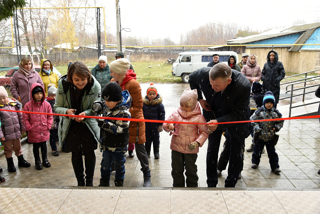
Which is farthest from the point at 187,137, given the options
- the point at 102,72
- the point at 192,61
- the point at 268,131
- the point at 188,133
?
the point at 192,61

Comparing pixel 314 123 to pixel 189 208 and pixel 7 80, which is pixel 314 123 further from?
pixel 7 80

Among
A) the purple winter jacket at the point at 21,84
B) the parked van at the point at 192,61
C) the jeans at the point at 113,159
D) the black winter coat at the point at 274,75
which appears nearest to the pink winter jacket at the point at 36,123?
the purple winter jacket at the point at 21,84

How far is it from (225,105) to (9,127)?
360cm

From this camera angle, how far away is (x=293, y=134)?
626 centimetres

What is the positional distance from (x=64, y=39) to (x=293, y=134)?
11.7 m

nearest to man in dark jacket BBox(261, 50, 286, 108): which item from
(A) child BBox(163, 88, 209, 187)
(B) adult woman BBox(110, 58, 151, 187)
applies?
(A) child BBox(163, 88, 209, 187)

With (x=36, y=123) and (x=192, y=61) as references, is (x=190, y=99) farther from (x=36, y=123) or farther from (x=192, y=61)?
(x=192, y=61)

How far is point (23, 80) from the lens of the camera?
555 cm

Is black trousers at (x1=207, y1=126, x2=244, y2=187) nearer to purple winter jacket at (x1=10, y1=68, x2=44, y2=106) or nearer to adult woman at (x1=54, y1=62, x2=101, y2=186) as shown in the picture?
adult woman at (x1=54, y1=62, x2=101, y2=186)

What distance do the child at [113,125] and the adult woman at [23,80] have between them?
3.07 metres

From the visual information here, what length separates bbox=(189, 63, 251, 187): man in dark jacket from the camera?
119 inches

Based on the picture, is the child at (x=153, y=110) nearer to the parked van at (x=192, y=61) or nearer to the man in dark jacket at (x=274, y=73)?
the man in dark jacket at (x=274, y=73)

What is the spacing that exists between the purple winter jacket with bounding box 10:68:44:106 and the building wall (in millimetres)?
22873

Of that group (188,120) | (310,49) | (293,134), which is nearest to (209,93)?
(188,120)
